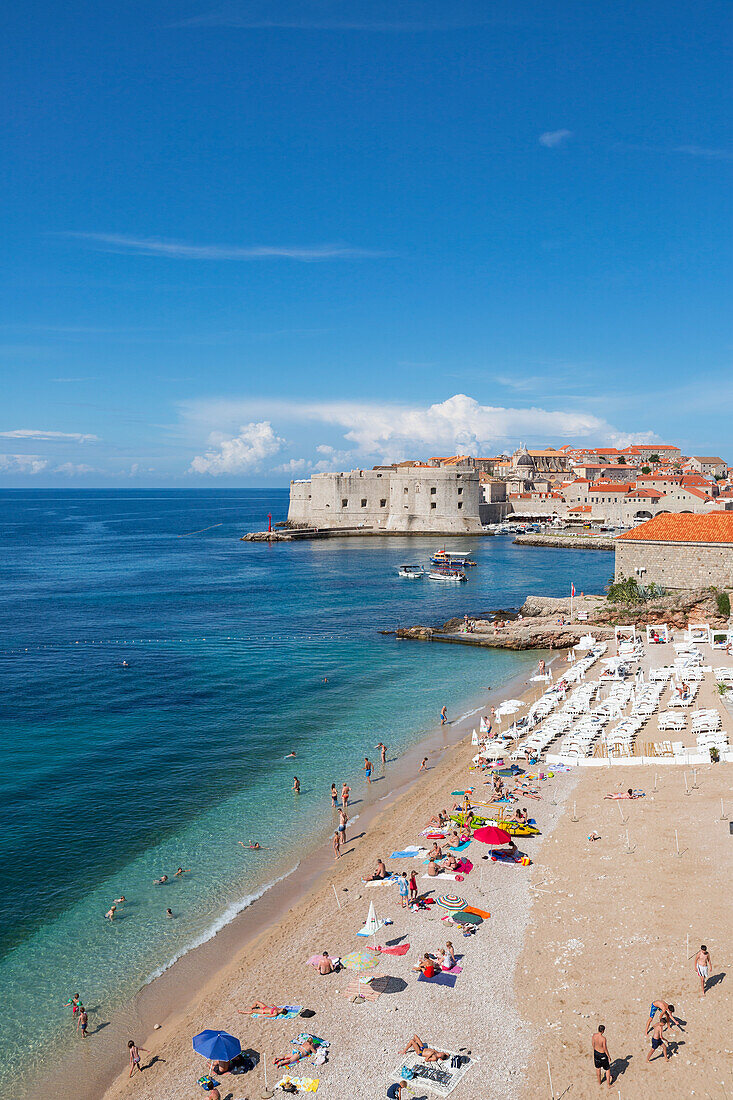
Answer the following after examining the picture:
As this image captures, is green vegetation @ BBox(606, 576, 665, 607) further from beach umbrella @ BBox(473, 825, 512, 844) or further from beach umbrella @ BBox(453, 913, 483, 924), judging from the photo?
beach umbrella @ BBox(453, 913, 483, 924)

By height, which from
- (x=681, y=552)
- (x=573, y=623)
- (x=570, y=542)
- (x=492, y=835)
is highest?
(x=681, y=552)

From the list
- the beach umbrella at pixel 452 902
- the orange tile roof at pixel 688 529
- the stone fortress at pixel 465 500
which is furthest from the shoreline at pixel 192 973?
the stone fortress at pixel 465 500

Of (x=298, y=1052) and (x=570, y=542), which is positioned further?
(x=570, y=542)

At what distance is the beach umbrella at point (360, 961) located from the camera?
30.9 feet

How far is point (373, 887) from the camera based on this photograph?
1169 centimetres

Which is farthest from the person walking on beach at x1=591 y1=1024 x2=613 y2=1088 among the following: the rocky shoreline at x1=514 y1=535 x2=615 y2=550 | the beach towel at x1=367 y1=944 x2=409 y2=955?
the rocky shoreline at x1=514 y1=535 x2=615 y2=550

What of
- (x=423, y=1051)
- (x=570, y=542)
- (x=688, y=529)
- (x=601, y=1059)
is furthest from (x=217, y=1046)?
(x=570, y=542)

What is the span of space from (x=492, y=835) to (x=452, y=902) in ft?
6.18

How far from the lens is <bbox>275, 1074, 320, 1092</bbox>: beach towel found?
745 cm

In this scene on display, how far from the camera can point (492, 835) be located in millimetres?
12297

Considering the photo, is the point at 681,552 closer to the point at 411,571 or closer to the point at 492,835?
the point at 492,835

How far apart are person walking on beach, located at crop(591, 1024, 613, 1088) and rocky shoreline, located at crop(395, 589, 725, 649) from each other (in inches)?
914

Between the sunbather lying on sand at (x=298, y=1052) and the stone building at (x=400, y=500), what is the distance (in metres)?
75.4

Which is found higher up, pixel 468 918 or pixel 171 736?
pixel 468 918
